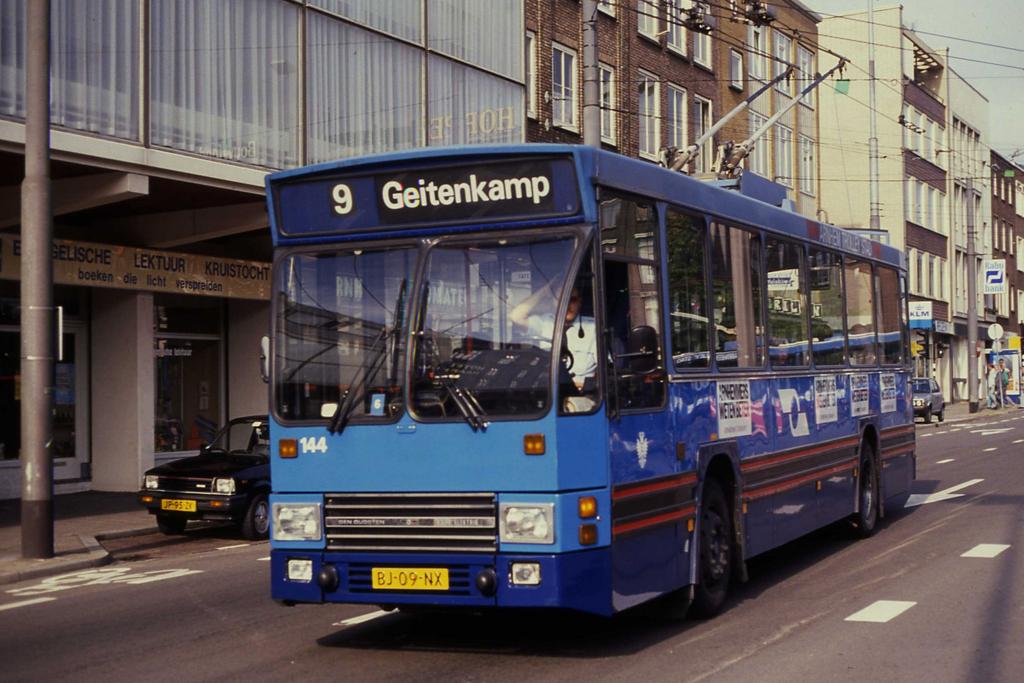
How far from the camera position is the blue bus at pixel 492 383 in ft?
24.7

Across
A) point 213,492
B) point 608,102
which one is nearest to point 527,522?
point 213,492

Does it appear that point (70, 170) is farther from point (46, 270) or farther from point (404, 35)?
point (404, 35)

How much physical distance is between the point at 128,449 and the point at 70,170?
570cm

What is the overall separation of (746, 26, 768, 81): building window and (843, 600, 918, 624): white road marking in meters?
33.6

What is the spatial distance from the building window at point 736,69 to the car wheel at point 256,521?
92.0 feet

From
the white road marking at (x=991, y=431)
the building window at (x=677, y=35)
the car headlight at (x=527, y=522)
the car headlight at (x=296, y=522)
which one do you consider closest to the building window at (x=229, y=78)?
the car headlight at (x=296, y=522)

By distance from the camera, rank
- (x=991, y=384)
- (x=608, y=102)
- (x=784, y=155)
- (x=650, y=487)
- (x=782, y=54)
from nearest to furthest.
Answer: (x=650, y=487)
(x=608, y=102)
(x=782, y=54)
(x=784, y=155)
(x=991, y=384)

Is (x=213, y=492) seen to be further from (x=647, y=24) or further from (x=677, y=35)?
(x=677, y=35)

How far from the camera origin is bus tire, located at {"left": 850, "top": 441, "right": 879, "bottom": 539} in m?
13.7

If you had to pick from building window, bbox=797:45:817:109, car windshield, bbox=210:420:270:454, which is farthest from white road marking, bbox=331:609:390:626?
building window, bbox=797:45:817:109

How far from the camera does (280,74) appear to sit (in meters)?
19.4

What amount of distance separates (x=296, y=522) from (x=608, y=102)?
26.1m

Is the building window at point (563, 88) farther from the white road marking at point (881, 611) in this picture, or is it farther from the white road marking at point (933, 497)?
the white road marking at point (881, 611)

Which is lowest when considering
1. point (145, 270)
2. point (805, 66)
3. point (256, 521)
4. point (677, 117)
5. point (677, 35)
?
point (256, 521)
